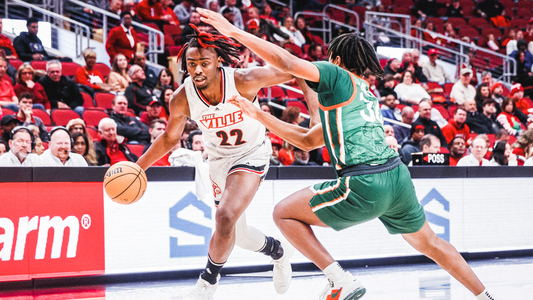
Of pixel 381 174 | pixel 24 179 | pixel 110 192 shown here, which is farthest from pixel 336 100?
pixel 24 179

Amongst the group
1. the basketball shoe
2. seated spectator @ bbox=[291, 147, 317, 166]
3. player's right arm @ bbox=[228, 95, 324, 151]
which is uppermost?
player's right arm @ bbox=[228, 95, 324, 151]

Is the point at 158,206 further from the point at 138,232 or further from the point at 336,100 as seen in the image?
the point at 336,100

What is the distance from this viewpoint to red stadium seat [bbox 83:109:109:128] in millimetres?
8586

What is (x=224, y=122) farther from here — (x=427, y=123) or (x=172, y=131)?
(x=427, y=123)

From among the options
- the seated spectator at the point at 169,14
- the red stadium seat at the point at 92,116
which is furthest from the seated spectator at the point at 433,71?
the red stadium seat at the point at 92,116

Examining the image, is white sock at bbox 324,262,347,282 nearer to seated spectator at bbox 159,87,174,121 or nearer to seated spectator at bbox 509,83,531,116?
seated spectator at bbox 159,87,174,121

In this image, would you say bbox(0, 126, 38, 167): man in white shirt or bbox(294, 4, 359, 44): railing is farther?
bbox(294, 4, 359, 44): railing

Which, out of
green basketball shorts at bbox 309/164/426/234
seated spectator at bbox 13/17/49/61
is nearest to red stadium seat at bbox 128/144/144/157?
seated spectator at bbox 13/17/49/61

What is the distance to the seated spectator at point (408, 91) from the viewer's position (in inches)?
467

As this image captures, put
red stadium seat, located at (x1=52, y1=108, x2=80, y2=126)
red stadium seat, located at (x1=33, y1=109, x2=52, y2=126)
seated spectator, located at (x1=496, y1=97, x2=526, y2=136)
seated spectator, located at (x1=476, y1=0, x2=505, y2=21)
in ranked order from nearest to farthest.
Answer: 1. red stadium seat, located at (x1=33, y1=109, x2=52, y2=126)
2. red stadium seat, located at (x1=52, y1=108, x2=80, y2=126)
3. seated spectator, located at (x1=496, y1=97, x2=526, y2=136)
4. seated spectator, located at (x1=476, y1=0, x2=505, y2=21)

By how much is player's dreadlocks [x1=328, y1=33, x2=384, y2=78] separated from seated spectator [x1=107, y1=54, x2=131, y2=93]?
22.0ft

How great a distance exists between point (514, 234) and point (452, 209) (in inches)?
40.4

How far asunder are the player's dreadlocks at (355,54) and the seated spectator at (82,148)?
4.19 m

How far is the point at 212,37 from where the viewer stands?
4227 millimetres
